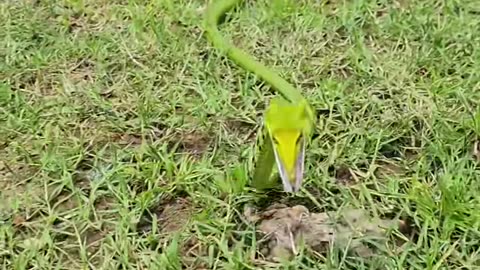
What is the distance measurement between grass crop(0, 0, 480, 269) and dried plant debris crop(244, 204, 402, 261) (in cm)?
4

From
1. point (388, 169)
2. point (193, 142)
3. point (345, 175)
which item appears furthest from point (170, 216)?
point (388, 169)

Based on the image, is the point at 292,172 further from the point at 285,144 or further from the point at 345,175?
the point at 345,175

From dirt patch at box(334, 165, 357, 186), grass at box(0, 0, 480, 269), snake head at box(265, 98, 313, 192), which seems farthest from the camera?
dirt patch at box(334, 165, 357, 186)

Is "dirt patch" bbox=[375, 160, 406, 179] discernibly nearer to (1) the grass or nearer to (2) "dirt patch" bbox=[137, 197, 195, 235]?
(1) the grass

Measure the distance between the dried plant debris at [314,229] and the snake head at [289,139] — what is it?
3.6 inches

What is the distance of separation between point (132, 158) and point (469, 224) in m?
0.97

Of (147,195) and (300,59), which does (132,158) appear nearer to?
(147,195)

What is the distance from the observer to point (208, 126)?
262 cm

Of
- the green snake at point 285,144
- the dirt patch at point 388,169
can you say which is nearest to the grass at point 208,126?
the dirt patch at point 388,169

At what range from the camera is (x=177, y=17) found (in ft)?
10.6

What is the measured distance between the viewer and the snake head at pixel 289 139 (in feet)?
6.72

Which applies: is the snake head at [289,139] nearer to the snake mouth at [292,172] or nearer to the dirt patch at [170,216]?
the snake mouth at [292,172]

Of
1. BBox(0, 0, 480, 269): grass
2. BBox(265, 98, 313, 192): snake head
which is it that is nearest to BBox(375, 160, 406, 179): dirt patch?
BBox(0, 0, 480, 269): grass

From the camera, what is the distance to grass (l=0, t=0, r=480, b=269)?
7.13 ft
